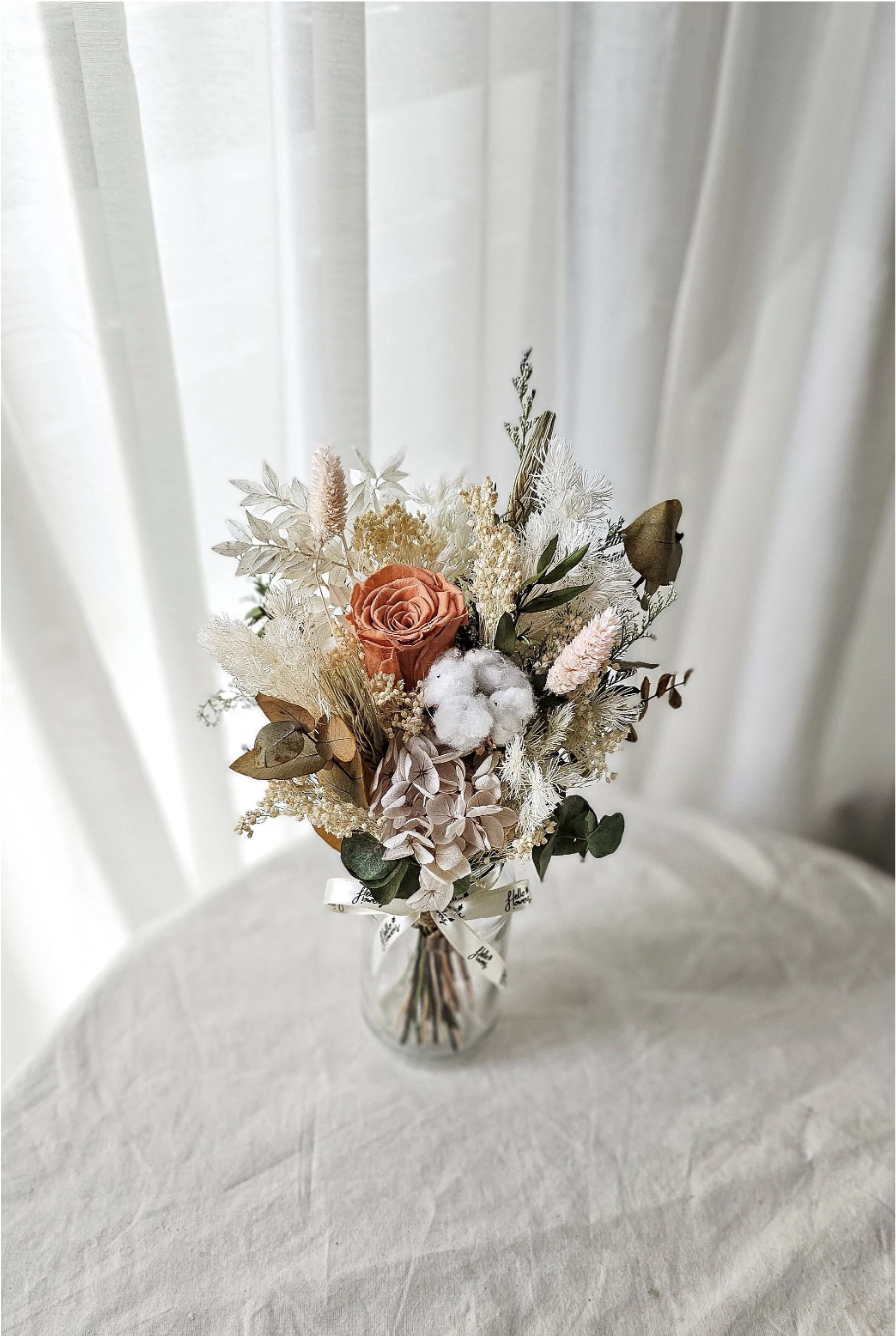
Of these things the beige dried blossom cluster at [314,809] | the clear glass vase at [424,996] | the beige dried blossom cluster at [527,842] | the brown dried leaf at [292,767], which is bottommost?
the clear glass vase at [424,996]

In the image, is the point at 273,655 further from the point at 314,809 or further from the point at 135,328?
the point at 135,328

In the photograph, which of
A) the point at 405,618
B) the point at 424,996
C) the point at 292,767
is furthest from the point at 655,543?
the point at 424,996

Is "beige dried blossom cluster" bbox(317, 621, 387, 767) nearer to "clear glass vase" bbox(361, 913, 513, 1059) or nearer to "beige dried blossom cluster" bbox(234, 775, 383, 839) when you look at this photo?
"beige dried blossom cluster" bbox(234, 775, 383, 839)

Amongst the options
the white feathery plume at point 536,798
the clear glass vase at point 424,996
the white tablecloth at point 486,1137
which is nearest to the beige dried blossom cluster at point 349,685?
the white feathery plume at point 536,798

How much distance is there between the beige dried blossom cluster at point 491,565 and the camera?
553 mm

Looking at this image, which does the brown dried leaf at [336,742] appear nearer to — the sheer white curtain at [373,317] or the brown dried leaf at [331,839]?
the brown dried leaf at [331,839]

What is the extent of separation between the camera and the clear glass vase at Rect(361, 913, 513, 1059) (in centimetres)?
78

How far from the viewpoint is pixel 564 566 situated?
1.84 feet

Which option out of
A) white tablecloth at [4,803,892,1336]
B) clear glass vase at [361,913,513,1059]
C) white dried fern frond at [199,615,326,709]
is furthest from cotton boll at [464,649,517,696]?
white tablecloth at [4,803,892,1336]

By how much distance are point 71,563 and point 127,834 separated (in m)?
0.34

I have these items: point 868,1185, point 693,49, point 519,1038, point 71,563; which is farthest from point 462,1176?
point 693,49

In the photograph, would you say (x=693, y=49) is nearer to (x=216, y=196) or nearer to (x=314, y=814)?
(x=216, y=196)

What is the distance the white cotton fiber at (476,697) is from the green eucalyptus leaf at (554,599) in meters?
0.04

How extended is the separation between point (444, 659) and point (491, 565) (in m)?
0.07
